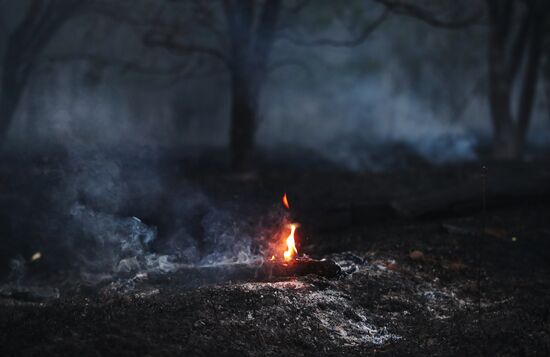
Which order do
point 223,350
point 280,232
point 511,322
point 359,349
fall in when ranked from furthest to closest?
point 280,232
point 511,322
point 359,349
point 223,350

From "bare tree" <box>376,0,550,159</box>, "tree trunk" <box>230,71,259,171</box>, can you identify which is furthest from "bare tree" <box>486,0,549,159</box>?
"tree trunk" <box>230,71,259,171</box>

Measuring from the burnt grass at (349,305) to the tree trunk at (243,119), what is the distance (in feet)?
12.3

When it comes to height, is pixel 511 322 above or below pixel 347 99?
below

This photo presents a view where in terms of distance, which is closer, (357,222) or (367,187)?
(357,222)

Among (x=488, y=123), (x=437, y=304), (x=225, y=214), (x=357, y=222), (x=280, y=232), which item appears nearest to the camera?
(x=437, y=304)

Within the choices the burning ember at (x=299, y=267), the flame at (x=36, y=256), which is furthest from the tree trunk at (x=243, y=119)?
the burning ember at (x=299, y=267)

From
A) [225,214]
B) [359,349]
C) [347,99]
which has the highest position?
[347,99]

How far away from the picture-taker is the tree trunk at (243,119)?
40.2ft

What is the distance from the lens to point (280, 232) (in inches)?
315

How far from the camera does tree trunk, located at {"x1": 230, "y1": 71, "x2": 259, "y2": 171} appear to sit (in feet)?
40.2

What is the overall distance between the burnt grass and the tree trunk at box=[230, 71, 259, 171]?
3741 millimetres

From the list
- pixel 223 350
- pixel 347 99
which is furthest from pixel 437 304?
pixel 347 99

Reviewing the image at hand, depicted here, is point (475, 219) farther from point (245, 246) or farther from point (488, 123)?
point (488, 123)

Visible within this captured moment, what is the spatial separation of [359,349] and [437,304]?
148cm
